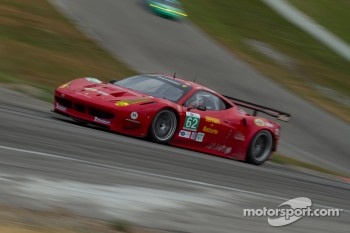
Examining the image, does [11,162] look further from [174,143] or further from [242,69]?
[242,69]

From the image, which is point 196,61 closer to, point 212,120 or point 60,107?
point 212,120

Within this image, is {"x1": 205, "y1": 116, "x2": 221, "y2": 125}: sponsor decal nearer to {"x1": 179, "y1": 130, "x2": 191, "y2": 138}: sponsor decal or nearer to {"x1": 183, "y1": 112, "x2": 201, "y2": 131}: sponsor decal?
{"x1": 183, "y1": 112, "x2": 201, "y2": 131}: sponsor decal

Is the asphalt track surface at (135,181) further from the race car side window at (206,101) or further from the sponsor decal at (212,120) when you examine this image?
the race car side window at (206,101)

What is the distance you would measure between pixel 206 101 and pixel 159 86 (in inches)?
38.0

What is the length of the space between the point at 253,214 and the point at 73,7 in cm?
1891

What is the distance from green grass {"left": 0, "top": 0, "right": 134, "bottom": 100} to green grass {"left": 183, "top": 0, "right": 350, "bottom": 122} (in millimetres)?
6479

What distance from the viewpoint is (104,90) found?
12.3 metres

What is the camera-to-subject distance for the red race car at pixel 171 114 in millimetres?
11859

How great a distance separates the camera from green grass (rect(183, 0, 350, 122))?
25578mm

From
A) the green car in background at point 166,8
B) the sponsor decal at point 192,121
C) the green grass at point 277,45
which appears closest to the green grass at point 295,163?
the sponsor decal at point 192,121

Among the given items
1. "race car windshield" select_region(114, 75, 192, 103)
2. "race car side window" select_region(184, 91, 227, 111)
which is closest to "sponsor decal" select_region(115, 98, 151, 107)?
"race car windshield" select_region(114, 75, 192, 103)

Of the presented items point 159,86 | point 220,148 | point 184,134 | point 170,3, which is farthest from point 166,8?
point 184,134

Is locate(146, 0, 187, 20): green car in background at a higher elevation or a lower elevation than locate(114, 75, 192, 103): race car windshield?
higher

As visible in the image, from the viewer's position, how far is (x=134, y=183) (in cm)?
804
